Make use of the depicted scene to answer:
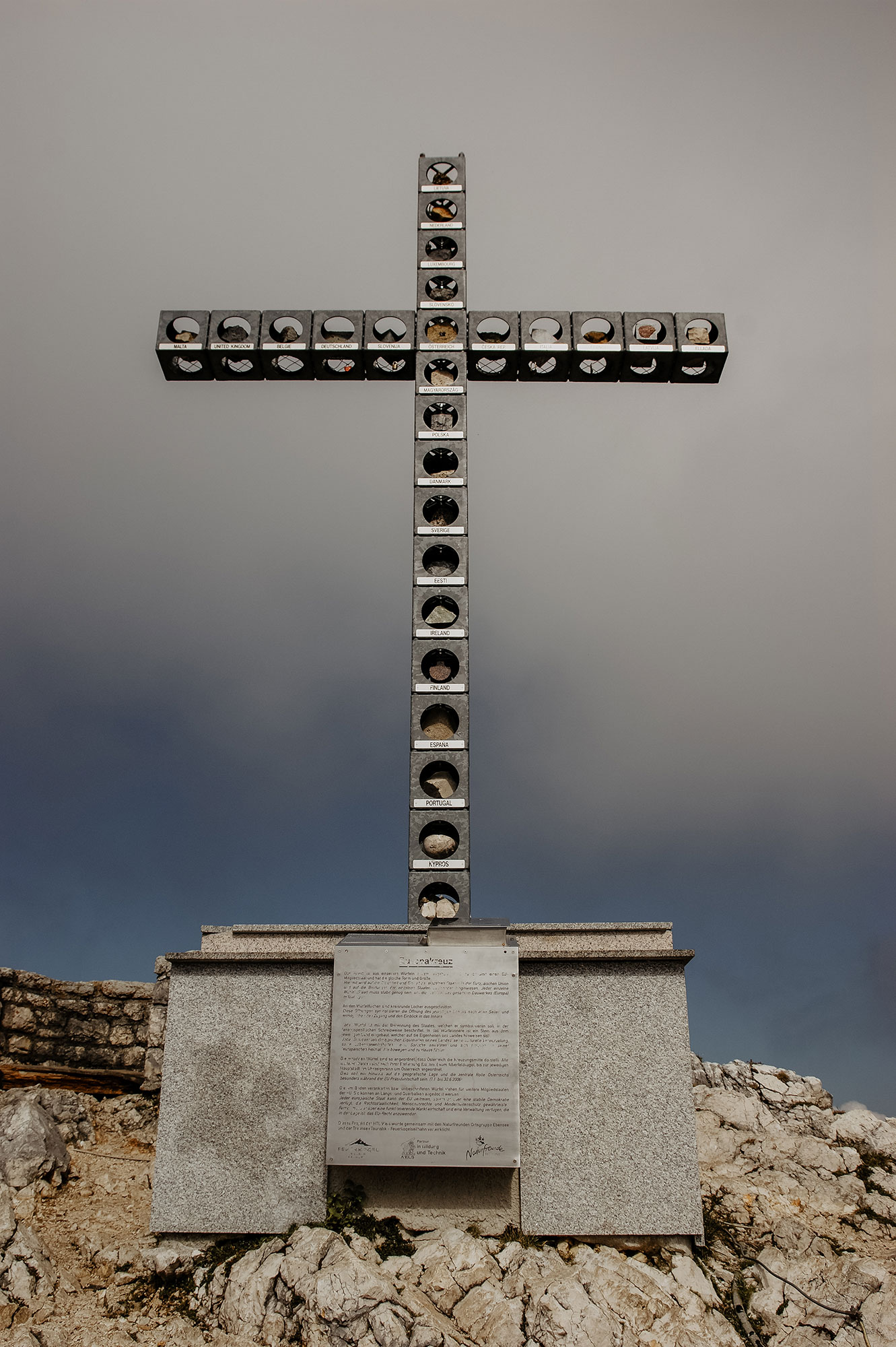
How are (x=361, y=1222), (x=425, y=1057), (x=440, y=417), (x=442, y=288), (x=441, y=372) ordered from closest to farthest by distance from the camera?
(x=361, y=1222) → (x=425, y=1057) → (x=440, y=417) → (x=441, y=372) → (x=442, y=288)

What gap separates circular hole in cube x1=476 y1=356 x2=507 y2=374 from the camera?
1363cm

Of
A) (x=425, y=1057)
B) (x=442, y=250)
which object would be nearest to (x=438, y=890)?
(x=425, y=1057)

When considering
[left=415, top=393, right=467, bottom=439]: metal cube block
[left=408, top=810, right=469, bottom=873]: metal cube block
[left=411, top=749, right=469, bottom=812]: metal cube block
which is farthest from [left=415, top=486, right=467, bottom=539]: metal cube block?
[left=408, top=810, right=469, bottom=873]: metal cube block

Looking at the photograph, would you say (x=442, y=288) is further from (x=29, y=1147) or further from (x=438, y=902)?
(x=29, y=1147)

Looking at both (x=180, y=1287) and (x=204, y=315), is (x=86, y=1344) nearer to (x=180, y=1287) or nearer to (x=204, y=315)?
(x=180, y=1287)

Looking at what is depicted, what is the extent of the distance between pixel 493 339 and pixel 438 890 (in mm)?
7260

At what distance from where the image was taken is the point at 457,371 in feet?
43.0

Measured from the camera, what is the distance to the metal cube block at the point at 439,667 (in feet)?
37.4

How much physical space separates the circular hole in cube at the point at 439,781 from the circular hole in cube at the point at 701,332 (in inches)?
261

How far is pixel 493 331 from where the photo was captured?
44.2 feet

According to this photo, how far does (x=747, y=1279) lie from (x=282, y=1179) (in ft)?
12.4

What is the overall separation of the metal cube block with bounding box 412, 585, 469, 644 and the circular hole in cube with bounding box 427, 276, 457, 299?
434cm

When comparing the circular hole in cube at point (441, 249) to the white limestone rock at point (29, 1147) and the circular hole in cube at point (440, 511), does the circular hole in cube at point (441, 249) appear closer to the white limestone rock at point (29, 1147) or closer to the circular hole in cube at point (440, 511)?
the circular hole in cube at point (440, 511)

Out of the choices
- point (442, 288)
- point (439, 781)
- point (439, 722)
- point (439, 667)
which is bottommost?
point (439, 781)
